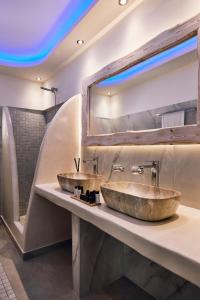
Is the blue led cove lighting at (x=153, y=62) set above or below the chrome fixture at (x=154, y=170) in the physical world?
above

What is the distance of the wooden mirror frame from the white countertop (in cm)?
46

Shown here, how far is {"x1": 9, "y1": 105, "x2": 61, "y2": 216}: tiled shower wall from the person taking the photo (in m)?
3.04

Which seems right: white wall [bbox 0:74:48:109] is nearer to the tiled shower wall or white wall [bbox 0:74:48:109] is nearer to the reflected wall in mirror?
the tiled shower wall

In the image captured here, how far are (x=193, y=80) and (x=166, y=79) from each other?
0.72ft

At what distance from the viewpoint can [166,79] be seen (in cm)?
141

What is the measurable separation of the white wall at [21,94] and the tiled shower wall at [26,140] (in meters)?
0.20

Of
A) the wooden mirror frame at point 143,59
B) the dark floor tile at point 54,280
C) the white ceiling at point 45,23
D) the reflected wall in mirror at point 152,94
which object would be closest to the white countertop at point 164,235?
the wooden mirror frame at point 143,59

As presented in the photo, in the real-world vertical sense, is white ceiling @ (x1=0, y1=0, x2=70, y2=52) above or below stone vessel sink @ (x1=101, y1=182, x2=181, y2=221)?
above

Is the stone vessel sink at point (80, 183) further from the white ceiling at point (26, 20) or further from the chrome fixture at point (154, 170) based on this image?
the white ceiling at point (26, 20)

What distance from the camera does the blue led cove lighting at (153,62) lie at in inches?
49.2

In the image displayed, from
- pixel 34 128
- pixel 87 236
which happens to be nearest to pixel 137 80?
pixel 87 236

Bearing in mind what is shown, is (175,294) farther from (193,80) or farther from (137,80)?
(137,80)

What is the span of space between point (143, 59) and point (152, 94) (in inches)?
11.0

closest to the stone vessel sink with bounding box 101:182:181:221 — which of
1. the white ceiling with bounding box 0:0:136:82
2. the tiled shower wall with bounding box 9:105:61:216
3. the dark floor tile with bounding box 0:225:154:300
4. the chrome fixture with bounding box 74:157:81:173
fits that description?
the dark floor tile with bounding box 0:225:154:300
